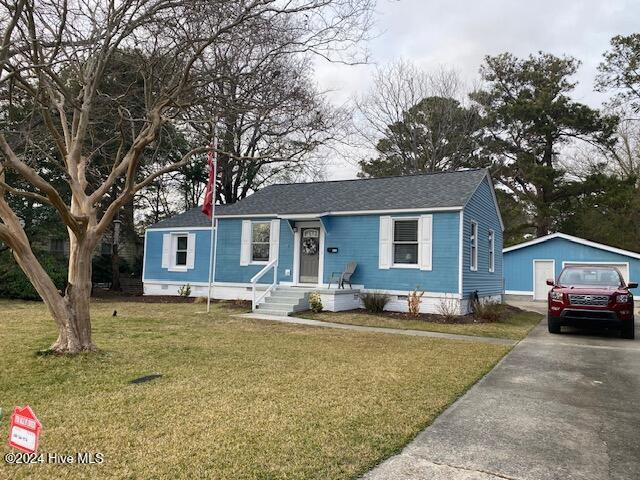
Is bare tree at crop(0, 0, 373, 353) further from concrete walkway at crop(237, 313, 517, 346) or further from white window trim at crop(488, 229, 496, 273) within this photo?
white window trim at crop(488, 229, 496, 273)

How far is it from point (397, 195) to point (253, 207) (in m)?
5.50

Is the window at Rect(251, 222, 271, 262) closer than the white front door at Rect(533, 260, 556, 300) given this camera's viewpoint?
Yes

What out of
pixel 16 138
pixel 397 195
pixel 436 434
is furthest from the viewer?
pixel 397 195

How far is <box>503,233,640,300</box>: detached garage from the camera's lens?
20578 millimetres

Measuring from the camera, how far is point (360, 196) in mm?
15258

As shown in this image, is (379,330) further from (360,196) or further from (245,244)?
(245,244)

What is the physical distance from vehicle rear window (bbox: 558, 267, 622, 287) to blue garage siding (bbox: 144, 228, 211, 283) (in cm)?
1208

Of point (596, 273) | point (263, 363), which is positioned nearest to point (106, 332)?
point (263, 363)

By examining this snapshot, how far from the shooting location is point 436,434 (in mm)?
3699

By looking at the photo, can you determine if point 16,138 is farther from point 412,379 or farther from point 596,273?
point 596,273

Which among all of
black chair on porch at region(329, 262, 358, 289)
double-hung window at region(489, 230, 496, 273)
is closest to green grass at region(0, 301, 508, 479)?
black chair on porch at region(329, 262, 358, 289)

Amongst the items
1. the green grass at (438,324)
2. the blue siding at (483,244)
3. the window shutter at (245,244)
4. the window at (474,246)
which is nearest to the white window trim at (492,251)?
the blue siding at (483,244)

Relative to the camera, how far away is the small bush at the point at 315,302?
12.9 metres

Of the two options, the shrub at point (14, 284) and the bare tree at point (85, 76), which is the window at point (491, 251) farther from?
the shrub at point (14, 284)
